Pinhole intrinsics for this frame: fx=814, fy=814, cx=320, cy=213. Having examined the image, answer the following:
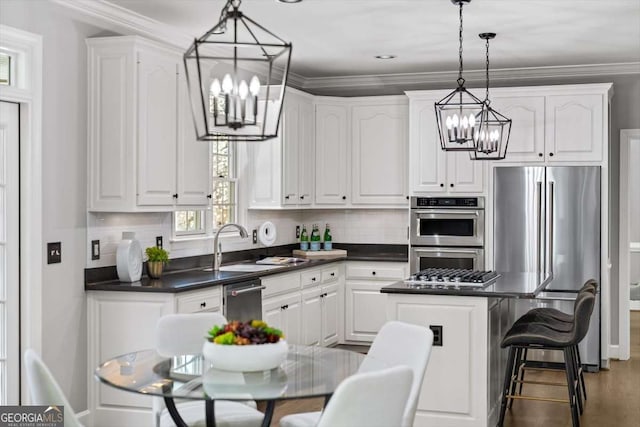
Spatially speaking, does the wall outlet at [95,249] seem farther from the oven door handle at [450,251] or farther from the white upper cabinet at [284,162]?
the oven door handle at [450,251]

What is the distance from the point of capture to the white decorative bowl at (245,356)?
2879 millimetres

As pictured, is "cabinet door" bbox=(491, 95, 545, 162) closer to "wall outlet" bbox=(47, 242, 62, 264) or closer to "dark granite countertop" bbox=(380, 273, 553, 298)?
"dark granite countertop" bbox=(380, 273, 553, 298)

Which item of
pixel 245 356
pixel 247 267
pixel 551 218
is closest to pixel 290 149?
pixel 247 267

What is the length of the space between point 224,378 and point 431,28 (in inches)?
143

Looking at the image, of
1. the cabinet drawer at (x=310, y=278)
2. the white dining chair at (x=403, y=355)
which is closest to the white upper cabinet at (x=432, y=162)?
the cabinet drawer at (x=310, y=278)

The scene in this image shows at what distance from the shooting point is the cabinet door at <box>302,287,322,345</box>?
666 centimetres

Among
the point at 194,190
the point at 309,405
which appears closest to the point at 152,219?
the point at 194,190

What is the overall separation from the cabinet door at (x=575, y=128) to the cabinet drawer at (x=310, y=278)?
2158 millimetres

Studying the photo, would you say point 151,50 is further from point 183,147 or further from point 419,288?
point 419,288

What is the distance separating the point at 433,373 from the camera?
4750 millimetres

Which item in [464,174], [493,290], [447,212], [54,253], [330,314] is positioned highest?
[464,174]

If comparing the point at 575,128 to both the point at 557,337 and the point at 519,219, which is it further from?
the point at 557,337

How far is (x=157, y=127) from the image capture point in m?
5.03

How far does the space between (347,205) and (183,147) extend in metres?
2.64
